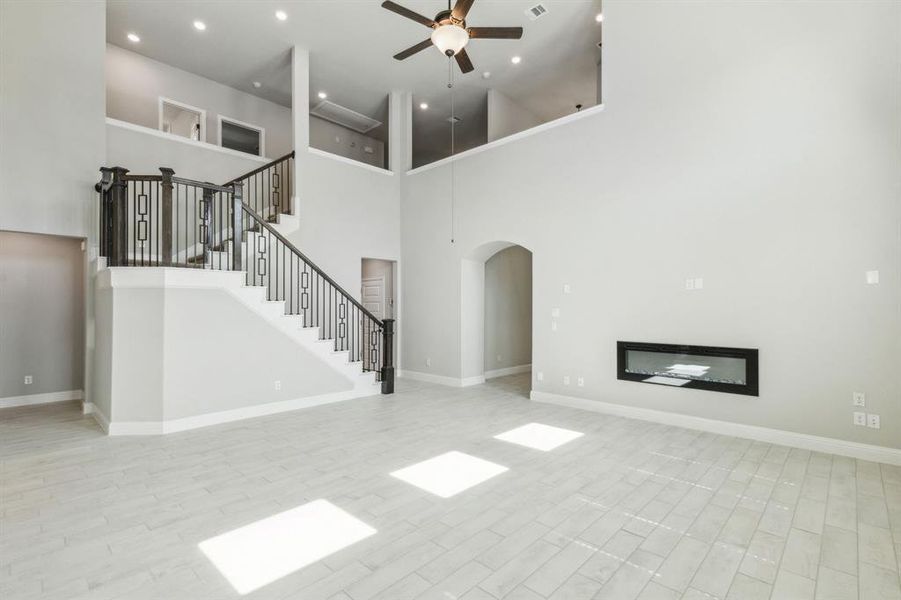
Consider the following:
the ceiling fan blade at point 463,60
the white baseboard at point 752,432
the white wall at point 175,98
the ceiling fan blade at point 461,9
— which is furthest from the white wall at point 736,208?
the white wall at point 175,98

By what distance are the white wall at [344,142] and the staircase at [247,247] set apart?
181 cm

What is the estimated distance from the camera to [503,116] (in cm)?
888

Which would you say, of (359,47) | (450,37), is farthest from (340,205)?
(450,37)

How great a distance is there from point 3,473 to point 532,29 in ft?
27.8

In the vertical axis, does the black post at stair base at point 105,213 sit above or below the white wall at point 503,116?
below

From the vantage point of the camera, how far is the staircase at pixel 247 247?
511cm

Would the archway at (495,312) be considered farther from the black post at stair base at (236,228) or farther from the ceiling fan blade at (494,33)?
the black post at stair base at (236,228)

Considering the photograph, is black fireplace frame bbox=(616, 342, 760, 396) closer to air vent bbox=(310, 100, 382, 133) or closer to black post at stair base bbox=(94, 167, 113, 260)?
black post at stair base bbox=(94, 167, 113, 260)

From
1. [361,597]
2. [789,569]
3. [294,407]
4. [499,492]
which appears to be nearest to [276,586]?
[361,597]

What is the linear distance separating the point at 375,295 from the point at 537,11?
6234mm

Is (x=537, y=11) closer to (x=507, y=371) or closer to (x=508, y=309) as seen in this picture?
(x=508, y=309)

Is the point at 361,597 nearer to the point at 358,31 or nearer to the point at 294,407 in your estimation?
the point at 294,407

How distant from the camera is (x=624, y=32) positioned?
18.2ft

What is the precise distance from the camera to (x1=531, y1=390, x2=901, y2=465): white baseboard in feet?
12.9
